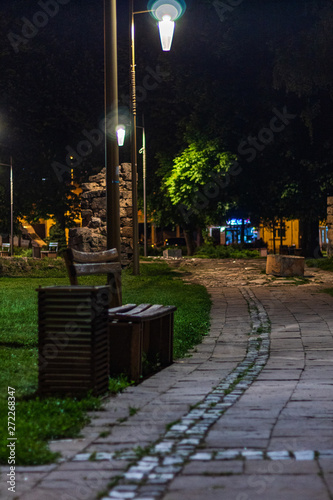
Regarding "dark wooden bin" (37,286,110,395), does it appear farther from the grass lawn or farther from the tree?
the tree

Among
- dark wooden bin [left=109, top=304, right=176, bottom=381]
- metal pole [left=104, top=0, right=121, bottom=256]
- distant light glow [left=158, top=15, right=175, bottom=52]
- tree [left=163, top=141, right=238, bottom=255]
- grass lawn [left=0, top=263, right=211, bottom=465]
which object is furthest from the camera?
tree [left=163, top=141, right=238, bottom=255]

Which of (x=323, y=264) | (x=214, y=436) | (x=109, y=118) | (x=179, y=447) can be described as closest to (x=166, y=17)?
(x=109, y=118)

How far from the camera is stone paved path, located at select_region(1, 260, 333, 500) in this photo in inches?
143

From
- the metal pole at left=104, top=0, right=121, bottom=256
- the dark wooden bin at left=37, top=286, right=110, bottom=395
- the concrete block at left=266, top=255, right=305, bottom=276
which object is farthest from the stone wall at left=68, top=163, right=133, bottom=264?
the dark wooden bin at left=37, top=286, right=110, bottom=395

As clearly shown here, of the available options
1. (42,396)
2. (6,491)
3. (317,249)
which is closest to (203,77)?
(317,249)

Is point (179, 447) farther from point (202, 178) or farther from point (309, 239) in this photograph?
point (309, 239)

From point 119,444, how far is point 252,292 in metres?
13.2

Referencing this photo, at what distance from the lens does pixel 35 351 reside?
839cm

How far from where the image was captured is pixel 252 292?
57.4ft

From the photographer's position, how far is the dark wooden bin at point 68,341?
232 inches

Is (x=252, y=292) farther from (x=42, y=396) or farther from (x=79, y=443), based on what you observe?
(x=79, y=443)

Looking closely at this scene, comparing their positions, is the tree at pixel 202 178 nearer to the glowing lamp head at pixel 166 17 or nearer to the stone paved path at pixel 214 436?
the glowing lamp head at pixel 166 17

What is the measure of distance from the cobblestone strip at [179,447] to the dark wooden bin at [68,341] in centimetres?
97

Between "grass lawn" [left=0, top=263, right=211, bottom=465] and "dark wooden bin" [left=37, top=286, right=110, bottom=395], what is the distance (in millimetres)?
209
